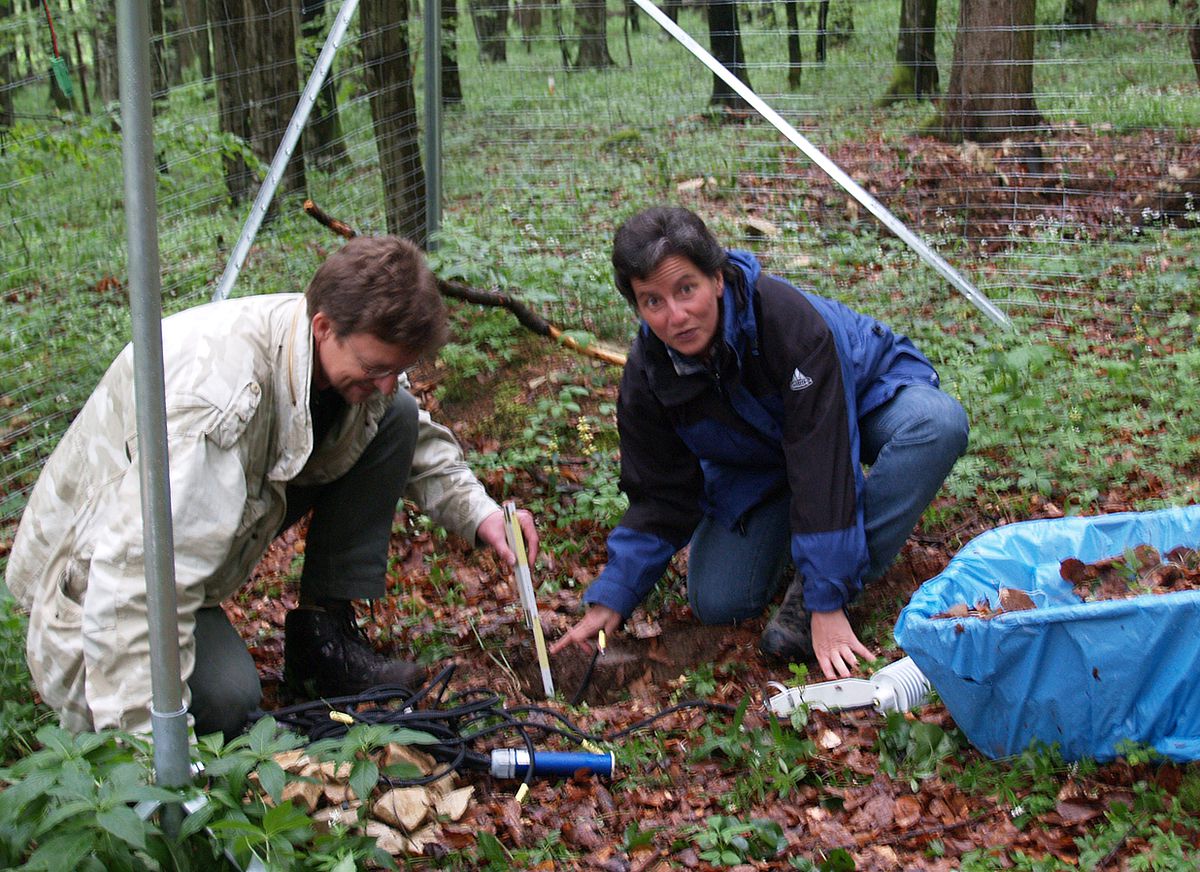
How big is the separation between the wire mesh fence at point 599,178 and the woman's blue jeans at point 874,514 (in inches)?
74.2

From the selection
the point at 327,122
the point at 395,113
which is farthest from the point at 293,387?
the point at 327,122

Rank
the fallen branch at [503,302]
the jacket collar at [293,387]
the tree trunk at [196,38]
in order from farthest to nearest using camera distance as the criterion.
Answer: the tree trunk at [196,38]
the fallen branch at [503,302]
the jacket collar at [293,387]

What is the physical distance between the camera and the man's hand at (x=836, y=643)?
122 inches

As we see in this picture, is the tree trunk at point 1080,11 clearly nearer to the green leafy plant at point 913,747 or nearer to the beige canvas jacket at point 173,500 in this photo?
the green leafy plant at point 913,747

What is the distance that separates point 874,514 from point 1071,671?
0.96 metres

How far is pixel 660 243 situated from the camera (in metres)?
2.98

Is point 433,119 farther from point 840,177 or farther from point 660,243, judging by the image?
point 660,243

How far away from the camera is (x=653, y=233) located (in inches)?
118

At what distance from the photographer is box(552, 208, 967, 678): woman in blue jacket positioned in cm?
308

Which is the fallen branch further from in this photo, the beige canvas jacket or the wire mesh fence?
the beige canvas jacket

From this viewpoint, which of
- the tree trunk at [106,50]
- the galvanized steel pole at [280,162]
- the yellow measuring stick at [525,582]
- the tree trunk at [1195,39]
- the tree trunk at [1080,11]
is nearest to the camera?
the yellow measuring stick at [525,582]

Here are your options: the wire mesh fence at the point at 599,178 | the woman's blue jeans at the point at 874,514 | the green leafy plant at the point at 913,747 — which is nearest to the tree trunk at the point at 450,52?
the wire mesh fence at the point at 599,178

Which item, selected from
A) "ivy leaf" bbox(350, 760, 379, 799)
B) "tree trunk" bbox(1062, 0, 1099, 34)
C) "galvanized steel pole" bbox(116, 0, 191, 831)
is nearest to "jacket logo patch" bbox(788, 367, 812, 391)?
"ivy leaf" bbox(350, 760, 379, 799)

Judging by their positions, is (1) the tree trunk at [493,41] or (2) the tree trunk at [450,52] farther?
(2) the tree trunk at [450,52]
